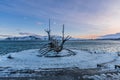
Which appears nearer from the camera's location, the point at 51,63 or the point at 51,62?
the point at 51,63

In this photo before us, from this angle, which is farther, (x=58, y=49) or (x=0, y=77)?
(x=58, y=49)

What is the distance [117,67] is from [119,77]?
363 cm

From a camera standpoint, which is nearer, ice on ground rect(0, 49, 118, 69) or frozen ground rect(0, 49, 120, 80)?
frozen ground rect(0, 49, 120, 80)

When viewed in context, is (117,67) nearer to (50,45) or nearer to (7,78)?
(7,78)

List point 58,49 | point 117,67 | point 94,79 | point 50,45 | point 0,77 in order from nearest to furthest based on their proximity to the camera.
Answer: point 94,79
point 0,77
point 117,67
point 58,49
point 50,45

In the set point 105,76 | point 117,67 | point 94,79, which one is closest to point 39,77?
point 94,79

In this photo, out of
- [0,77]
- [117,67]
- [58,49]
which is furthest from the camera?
[58,49]

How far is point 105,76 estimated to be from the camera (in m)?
12.3

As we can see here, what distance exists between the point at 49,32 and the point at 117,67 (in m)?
18.2

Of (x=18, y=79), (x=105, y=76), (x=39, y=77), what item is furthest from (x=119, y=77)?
(x=18, y=79)

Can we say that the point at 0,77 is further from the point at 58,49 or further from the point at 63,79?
the point at 58,49

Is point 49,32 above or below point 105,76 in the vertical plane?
above

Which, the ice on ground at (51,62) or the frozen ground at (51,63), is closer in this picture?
the frozen ground at (51,63)

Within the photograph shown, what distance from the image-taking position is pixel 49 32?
31578mm
